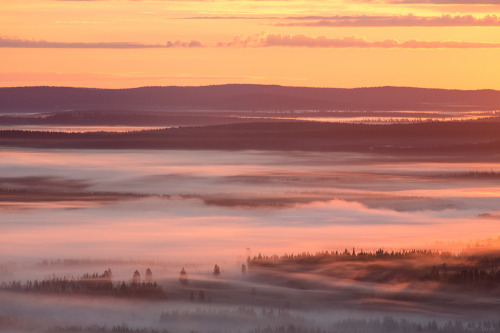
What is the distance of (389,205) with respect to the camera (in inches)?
2079

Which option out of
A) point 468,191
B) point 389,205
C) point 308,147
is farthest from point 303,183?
point 308,147

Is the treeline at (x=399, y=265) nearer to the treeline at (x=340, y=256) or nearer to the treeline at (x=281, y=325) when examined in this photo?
the treeline at (x=340, y=256)

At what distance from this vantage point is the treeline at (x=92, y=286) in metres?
27.3

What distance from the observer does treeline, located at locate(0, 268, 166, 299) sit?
89.6 ft

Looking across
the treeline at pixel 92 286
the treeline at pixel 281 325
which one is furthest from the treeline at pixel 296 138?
the treeline at pixel 281 325

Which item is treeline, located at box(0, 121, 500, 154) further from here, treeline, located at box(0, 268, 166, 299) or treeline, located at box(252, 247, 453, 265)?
treeline, located at box(0, 268, 166, 299)

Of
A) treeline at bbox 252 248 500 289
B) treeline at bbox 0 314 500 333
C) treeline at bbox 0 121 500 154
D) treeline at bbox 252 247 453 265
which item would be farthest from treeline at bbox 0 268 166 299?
treeline at bbox 0 121 500 154

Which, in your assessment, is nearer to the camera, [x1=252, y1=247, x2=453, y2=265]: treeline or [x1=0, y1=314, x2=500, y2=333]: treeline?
[x1=0, y1=314, x2=500, y2=333]: treeline

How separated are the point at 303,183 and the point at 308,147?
190 ft

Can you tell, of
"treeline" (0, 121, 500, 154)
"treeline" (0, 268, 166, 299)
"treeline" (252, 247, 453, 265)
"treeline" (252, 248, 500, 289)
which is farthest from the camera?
"treeline" (0, 121, 500, 154)

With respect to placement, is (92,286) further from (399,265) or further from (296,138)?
(296,138)

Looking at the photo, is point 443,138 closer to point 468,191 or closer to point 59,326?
point 468,191

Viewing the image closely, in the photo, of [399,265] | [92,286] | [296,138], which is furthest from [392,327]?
[296,138]

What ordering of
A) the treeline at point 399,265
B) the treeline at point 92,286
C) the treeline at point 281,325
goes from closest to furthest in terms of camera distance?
the treeline at point 281,325, the treeline at point 92,286, the treeline at point 399,265
